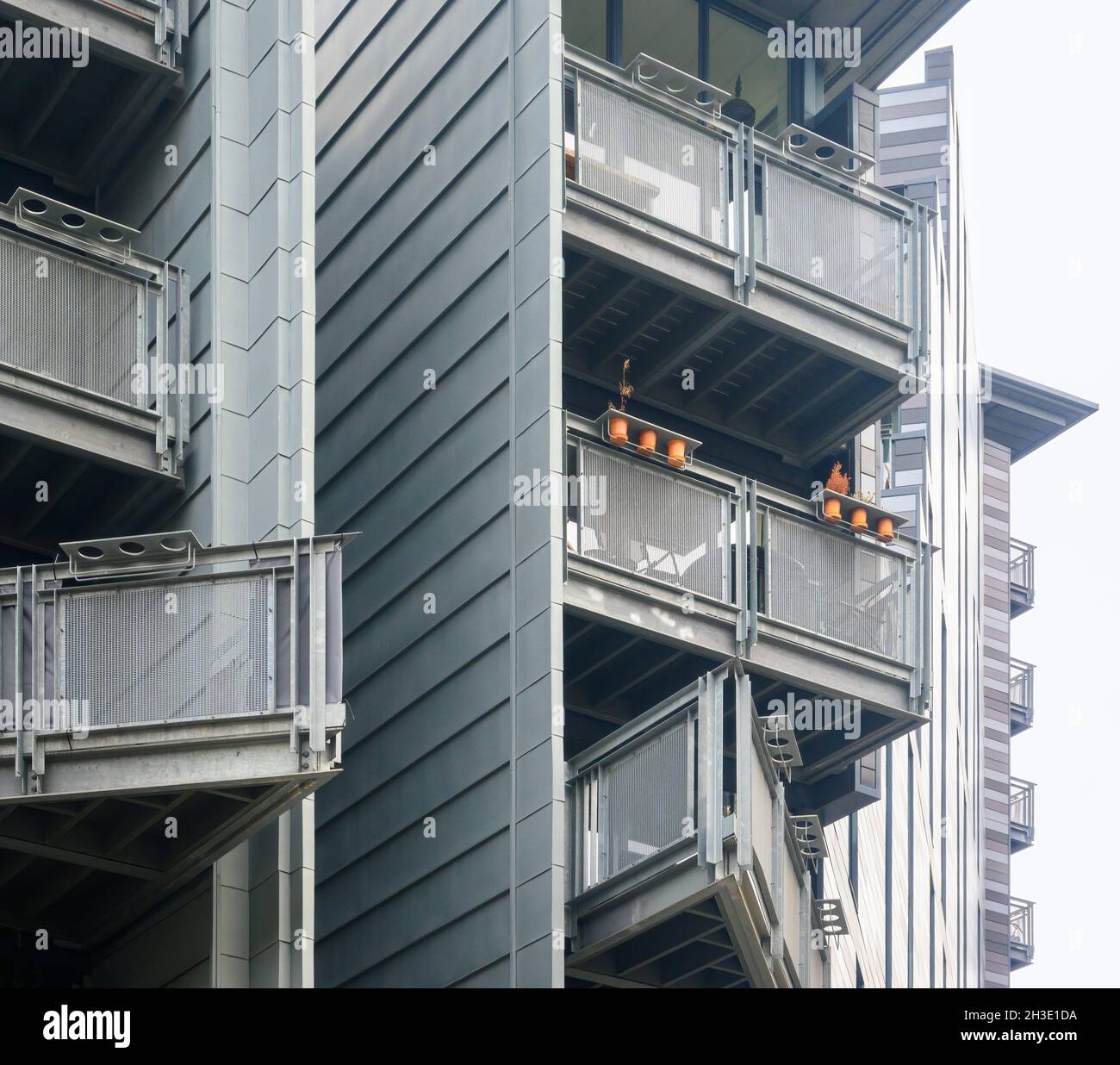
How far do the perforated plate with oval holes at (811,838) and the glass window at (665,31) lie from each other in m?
7.82

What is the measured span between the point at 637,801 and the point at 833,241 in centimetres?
630

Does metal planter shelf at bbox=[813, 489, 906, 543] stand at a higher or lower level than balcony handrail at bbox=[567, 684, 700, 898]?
higher

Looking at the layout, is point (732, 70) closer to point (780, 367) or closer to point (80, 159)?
point (780, 367)

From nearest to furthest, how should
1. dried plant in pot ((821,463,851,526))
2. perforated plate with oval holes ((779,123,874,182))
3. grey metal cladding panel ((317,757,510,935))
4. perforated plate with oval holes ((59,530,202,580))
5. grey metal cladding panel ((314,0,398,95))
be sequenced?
perforated plate with oval holes ((59,530,202,580))
grey metal cladding panel ((317,757,510,935))
dried plant in pot ((821,463,851,526))
perforated plate with oval holes ((779,123,874,182))
grey metal cladding panel ((314,0,398,95))

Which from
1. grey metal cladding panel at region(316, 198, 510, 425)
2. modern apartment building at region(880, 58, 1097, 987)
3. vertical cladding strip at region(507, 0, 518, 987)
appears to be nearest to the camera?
vertical cladding strip at region(507, 0, 518, 987)

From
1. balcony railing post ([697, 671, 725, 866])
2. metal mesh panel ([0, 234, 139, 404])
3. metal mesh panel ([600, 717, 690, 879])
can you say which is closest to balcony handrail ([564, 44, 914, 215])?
metal mesh panel ([0, 234, 139, 404])

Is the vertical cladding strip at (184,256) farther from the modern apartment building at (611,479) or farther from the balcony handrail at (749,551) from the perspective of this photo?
the balcony handrail at (749,551)

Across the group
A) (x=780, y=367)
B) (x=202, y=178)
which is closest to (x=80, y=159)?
(x=202, y=178)

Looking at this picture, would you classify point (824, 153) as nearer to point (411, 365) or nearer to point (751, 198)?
point (751, 198)

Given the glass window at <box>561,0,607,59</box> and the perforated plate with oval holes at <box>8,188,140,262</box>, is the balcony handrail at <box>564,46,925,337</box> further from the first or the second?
the perforated plate with oval holes at <box>8,188,140,262</box>

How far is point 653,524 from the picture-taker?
19.8 m

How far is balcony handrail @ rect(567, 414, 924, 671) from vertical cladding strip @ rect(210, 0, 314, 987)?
286 centimetres

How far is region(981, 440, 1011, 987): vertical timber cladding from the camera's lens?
52094 mm

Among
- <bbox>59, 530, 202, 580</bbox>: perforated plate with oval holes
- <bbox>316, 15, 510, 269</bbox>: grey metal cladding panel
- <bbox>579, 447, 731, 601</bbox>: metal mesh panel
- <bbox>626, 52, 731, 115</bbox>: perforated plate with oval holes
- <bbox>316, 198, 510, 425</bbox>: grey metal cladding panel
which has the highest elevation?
<bbox>626, 52, 731, 115</bbox>: perforated plate with oval holes
